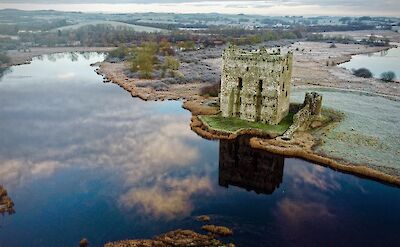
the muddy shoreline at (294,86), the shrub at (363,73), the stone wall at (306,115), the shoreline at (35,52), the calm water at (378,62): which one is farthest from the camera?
the shoreline at (35,52)

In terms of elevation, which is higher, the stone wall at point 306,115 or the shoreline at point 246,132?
the stone wall at point 306,115

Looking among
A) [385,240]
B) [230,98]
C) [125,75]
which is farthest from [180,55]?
[385,240]

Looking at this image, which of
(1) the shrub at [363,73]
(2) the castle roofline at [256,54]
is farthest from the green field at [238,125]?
(1) the shrub at [363,73]

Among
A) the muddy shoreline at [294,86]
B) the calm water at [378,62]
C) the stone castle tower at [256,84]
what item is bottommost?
the calm water at [378,62]

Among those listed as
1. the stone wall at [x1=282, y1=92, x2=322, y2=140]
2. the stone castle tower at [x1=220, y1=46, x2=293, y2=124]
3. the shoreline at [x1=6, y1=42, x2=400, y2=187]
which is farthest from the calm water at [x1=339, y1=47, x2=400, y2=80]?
the stone castle tower at [x1=220, y1=46, x2=293, y2=124]

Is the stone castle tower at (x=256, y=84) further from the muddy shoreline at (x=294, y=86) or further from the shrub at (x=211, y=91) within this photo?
the shrub at (x=211, y=91)

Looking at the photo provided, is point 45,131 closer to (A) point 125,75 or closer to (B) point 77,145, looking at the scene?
(B) point 77,145

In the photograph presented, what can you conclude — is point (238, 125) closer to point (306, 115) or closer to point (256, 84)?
point (256, 84)

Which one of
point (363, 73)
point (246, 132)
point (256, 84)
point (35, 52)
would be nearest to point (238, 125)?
point (246, 132)
